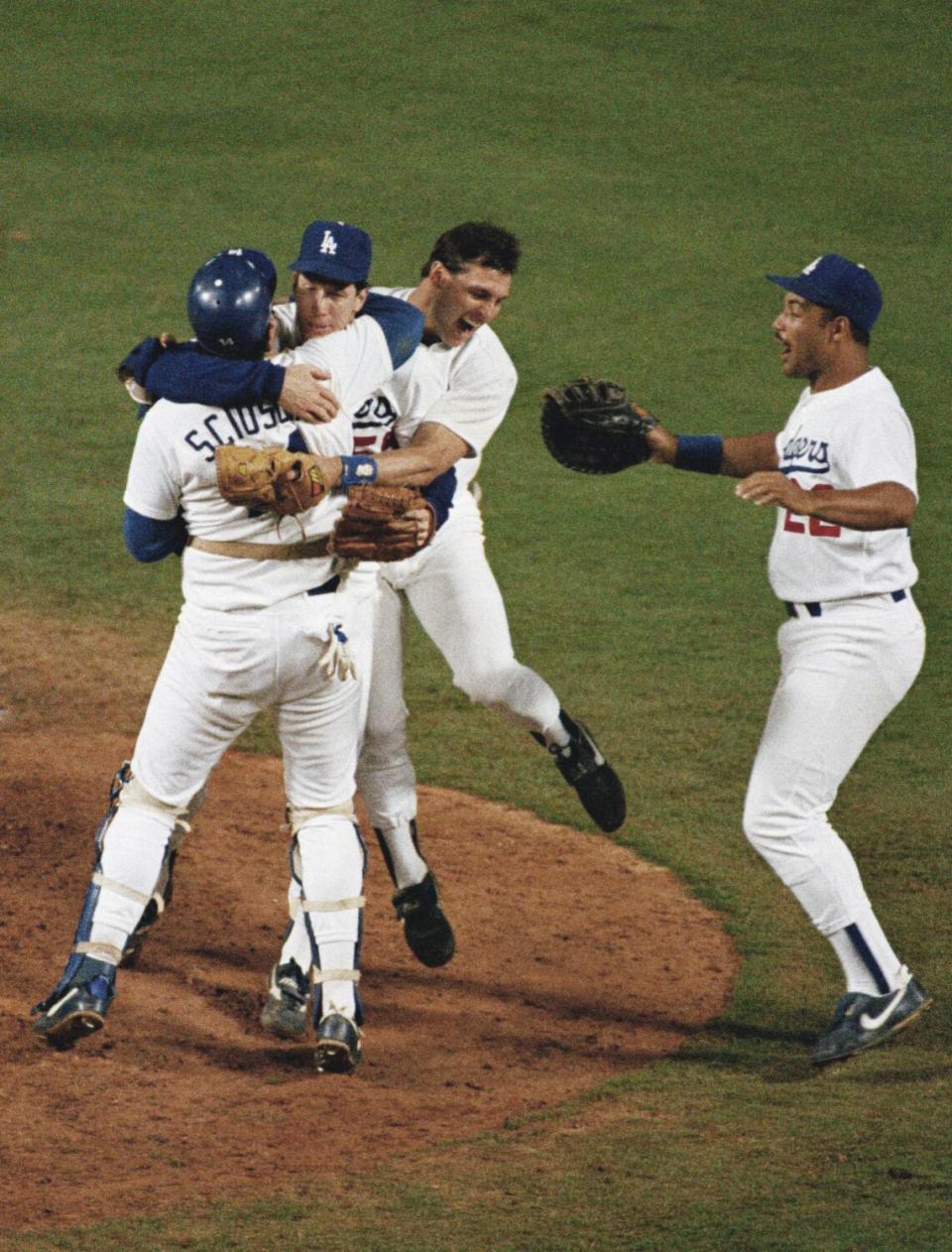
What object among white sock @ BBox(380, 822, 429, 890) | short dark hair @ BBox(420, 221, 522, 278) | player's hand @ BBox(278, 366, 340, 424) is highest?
short dark hair @ BBox(420, 221, 522, 278)

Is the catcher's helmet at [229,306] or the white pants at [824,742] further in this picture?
the white pants at [824,742]

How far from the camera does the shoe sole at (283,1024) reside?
5414 millimetres

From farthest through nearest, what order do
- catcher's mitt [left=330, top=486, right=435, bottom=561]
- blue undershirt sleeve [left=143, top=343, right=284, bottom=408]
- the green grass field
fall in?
catcher's mitt [left=330, top=486, right=435, bottom=561] < blue undershirt sleeve [left=143, top=343, right=284, bottom=408] < the green grass field

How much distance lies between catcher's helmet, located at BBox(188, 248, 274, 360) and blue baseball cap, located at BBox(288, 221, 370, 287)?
0.26m

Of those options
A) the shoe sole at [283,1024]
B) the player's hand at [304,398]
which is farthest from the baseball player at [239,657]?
the shoe sole at [283,1024]

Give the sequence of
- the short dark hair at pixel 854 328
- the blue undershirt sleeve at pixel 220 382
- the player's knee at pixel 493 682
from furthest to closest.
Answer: the player's knee at pixel 493 682, the short dark hair at pixel 854 328, the blue undershirt sleeve at pixel 220 382

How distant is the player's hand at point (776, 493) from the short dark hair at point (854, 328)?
2.02 ft

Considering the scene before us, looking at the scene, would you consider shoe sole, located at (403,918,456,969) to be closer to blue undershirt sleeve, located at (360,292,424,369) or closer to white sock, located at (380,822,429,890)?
white sock, located at (380,822,429,890)

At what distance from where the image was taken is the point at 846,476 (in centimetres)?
515

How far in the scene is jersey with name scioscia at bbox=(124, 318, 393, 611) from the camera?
15.3 feet

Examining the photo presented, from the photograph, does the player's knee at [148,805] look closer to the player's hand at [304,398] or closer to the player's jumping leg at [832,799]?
the player's hand at [304,398]

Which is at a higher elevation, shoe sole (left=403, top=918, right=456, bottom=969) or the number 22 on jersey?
the number 22 on jersey

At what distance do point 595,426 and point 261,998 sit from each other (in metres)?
2.00

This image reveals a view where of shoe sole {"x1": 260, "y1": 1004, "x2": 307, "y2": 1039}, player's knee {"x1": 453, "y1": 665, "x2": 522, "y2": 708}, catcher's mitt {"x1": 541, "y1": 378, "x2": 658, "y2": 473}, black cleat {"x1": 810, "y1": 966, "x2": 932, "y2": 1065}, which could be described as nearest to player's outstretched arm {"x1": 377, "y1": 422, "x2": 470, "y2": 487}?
catcher's mitt {"x1": 541, "y1": 378, "x2": 658, "y2": 473}
